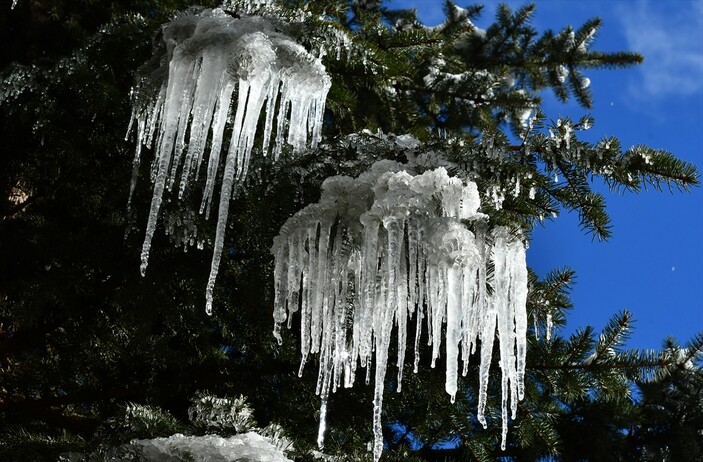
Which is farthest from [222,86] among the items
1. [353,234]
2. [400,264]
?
[400,264]

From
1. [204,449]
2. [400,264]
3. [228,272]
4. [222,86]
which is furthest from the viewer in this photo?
[228,272]

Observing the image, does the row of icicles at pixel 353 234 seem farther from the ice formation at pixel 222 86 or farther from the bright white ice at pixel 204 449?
the bright white ice at pixel 204 449

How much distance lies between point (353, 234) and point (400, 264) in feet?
0.63

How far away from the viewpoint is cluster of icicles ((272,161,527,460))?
2336mm

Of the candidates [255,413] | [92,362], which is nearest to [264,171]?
[255,413]

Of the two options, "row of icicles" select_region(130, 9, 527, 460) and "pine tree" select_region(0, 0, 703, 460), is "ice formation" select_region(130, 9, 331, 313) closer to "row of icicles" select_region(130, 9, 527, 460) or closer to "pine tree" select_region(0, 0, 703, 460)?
"row of icicles" select_region(130, 9, 527, 460)

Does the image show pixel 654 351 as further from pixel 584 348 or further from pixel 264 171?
pixel 264 171

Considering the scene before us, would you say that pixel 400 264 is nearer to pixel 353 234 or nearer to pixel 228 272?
pixel 353 234

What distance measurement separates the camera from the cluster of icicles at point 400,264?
2336 millimetres

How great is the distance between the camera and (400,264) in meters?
2.50

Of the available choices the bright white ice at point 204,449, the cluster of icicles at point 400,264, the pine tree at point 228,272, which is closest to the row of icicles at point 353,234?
the cluster of icicles at point 400,264

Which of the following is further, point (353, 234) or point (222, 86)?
point (222, 86)

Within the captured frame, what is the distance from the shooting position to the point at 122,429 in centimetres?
236

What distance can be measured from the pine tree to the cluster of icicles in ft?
0.68
